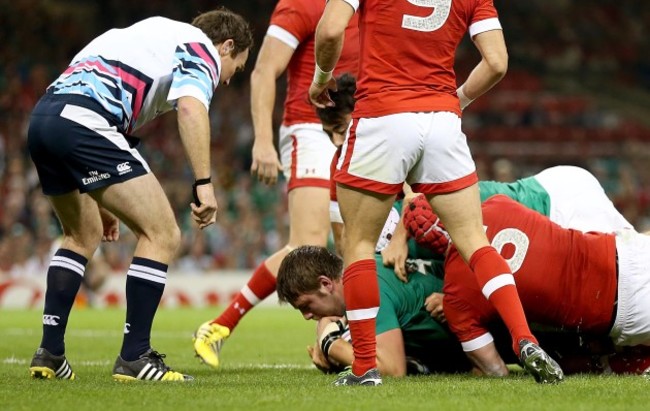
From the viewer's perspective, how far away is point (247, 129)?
73.7 ft

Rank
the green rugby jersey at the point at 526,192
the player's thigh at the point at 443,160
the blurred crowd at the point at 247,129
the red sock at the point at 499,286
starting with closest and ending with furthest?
the red sock at the point at 499,286 → the player's thigh at the point at 443,160 → the green rugby jersey at the point at 526,192 → the blurred crowd at the point at 247,129

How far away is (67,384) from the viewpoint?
5.54 metres

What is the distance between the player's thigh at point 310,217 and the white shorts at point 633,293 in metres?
2.65

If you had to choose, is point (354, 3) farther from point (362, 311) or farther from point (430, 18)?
point (362, 311)

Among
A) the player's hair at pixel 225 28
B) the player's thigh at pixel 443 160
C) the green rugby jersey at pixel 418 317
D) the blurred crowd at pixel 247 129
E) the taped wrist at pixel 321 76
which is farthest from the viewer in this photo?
the blurred crowd at pixel 247 129

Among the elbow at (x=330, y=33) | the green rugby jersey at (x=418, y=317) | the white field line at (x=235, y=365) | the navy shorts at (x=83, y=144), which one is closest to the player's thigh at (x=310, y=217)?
the white field line at (x=235, y=365)

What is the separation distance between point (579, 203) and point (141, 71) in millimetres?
2884

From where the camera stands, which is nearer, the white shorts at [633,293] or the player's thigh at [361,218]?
the player's thigh at [361,218]

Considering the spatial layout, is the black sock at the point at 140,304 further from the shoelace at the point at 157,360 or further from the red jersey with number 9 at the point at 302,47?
the red jersey with number 9 at the point at 302,47

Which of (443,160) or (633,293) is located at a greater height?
(443,160)

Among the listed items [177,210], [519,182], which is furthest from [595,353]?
[177,210]

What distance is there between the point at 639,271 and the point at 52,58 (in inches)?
720

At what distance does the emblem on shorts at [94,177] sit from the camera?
5738 mm


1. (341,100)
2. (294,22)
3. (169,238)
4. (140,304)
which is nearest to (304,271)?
(169,238)
